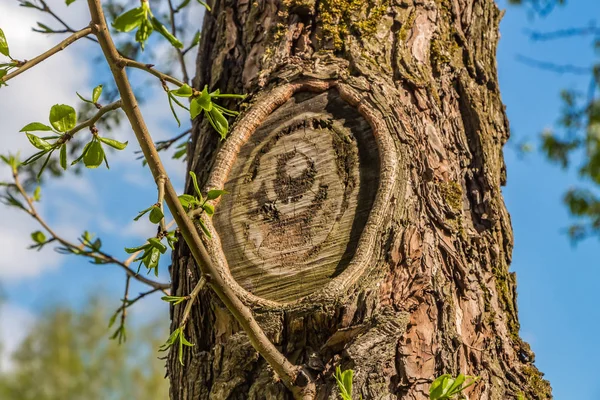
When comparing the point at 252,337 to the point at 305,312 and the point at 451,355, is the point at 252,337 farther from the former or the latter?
the point at 451,355

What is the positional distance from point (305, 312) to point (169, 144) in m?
→ 1.28

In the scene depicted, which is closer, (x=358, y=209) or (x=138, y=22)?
(x=138, y=22)

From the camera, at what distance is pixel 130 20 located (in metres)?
0.84

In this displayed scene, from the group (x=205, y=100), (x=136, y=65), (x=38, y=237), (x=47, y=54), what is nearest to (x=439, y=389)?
(x=205, y=100)

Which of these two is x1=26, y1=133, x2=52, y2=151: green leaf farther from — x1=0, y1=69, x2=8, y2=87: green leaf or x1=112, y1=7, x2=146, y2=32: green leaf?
x1=112, y1=7, x2=146, y2=32: green leaf

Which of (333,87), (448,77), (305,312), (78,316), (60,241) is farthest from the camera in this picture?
(78,316)

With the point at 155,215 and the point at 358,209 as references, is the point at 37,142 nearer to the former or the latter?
the point at 155,215

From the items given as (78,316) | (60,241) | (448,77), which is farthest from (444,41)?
(78,316)

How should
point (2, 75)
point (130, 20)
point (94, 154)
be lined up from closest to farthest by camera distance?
point (130, 20) → point (2, 75) → point (94, 154)

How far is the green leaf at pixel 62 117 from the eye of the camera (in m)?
1.01

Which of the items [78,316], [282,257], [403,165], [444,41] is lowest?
[282,257]

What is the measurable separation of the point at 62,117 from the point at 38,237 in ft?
4.70

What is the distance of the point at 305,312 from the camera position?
1290 mm

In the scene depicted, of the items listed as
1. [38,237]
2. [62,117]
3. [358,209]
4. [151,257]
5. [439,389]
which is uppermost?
[38,237]
